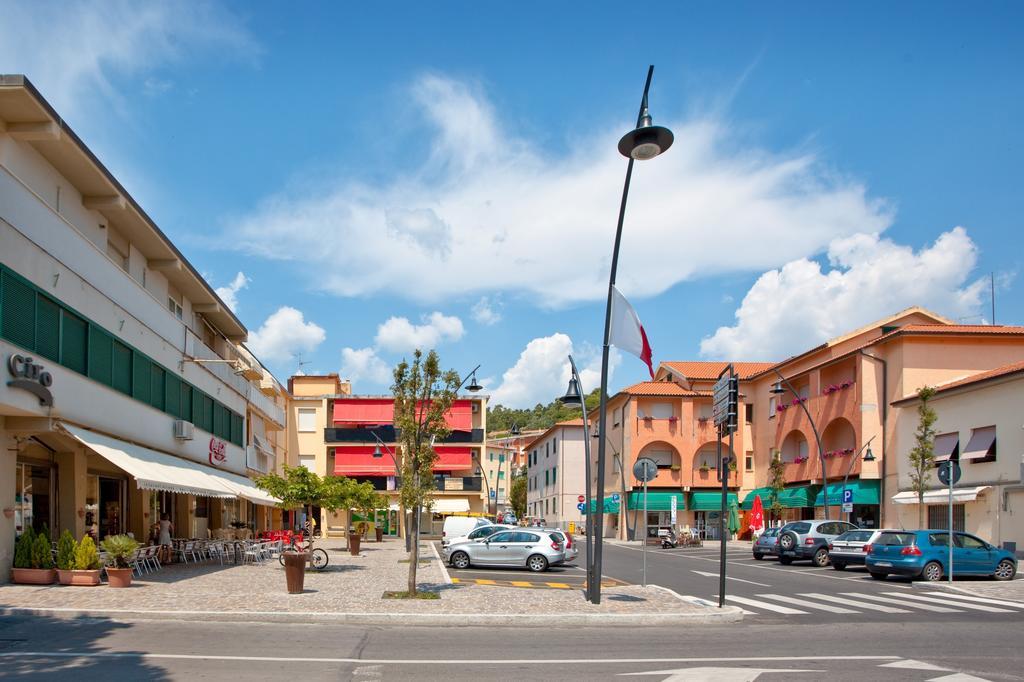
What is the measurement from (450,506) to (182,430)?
36826 mm

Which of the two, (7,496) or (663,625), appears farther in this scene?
(7,496)

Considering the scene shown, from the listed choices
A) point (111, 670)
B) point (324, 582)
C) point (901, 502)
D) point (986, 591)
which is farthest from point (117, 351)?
point (901, 502)

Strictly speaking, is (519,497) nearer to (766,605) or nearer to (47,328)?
(766,605)

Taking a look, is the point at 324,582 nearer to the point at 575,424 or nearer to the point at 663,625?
the point at 663,625

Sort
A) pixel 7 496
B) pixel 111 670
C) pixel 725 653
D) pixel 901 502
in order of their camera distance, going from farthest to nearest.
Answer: pixel 901 502 < pixel 7 496 < pixel 725 653 < pixel 111 670

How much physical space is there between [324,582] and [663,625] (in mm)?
9989

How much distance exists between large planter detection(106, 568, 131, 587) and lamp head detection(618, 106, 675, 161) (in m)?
12.8

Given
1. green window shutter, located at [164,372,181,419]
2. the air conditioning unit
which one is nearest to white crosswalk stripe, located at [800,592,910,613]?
the air conditioning unit

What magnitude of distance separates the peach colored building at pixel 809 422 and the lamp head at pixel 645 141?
76.7 feet

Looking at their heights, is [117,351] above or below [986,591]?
above

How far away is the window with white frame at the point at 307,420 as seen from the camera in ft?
217

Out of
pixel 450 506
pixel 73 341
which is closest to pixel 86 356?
pixel 73 341

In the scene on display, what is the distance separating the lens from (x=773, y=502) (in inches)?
1870

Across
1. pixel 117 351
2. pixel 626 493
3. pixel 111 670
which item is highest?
pixel 117 351
